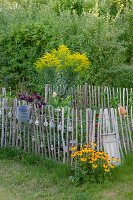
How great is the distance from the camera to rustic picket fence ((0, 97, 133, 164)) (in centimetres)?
462

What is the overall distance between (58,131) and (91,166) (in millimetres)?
962

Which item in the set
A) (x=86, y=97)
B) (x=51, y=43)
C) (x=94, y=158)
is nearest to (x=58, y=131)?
(x=94, y=158)

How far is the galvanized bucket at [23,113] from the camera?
507 cm

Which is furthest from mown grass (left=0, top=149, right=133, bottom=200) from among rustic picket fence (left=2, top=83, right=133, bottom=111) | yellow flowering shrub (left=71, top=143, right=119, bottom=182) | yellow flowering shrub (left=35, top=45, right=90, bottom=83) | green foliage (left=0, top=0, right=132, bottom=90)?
green foliage (left=0, top=0, right=132, bottom=90)

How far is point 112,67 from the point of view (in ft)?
30.3

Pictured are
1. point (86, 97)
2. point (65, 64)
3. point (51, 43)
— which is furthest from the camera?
Result: point (51, 43)

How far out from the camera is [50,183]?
4.30 meters

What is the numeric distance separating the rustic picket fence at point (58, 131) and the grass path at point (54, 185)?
36 cm

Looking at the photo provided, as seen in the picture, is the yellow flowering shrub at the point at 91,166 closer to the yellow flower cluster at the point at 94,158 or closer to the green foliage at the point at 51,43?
the yellow flower cluster at the point at 94,158

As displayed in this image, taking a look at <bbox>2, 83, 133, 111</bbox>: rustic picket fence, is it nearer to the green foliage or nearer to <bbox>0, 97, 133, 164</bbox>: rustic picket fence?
the green foliage

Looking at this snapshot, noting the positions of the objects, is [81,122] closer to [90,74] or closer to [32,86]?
[90,74]

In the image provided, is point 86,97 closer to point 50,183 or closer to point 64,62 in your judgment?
point 64,62

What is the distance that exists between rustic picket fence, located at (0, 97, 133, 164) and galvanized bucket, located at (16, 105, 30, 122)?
0.13 metres

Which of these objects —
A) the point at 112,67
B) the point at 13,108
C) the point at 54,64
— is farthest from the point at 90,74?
the point at 13,108
